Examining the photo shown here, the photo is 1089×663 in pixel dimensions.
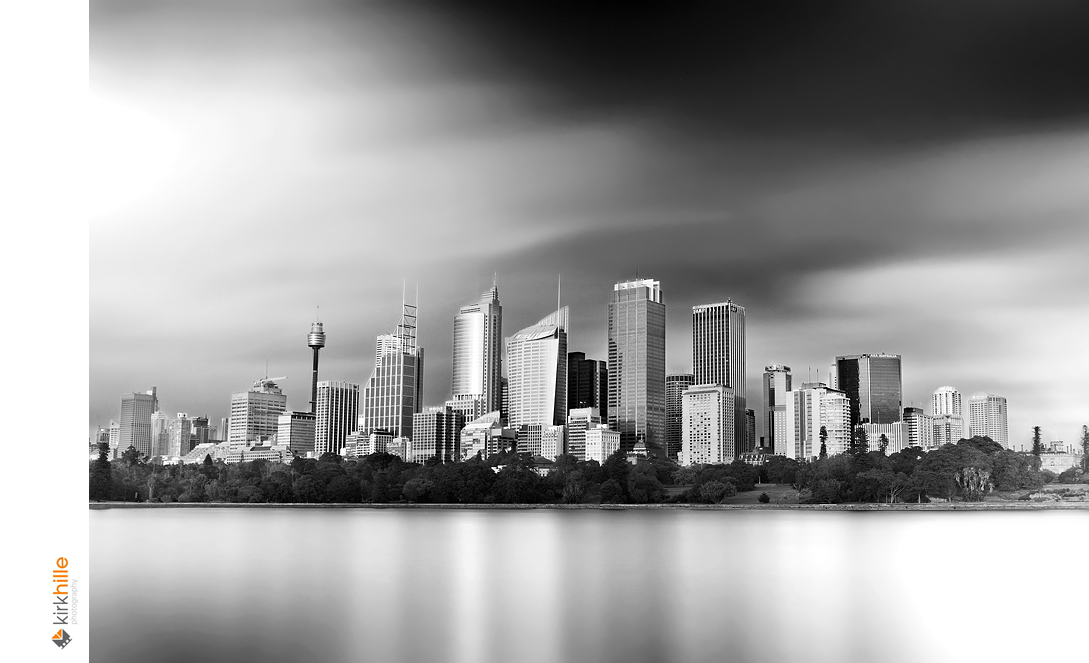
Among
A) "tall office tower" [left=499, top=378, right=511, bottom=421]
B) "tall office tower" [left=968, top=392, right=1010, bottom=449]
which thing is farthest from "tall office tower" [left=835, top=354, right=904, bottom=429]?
"tall office tower" [left=499, top=378, right=511, bottom=421]

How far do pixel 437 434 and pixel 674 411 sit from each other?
870cm

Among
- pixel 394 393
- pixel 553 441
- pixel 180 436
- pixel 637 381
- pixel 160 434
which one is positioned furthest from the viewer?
pixel 394 393

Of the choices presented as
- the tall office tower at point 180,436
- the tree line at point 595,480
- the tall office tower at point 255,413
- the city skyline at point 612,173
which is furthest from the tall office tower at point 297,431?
the city skyline at point 612,173

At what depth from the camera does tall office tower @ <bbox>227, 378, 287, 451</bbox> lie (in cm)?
3112

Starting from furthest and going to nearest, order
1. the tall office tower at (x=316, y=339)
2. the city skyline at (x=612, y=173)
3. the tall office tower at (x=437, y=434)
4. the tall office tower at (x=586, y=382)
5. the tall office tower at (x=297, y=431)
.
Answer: the tall office tower at (x=297, y=431)
the tall office tower at (x=437, y=434)
the tall office tower at (x=586, y=382)
the tall office tower at (x=316, y=339)
the city skyline at (x=612, y=173)

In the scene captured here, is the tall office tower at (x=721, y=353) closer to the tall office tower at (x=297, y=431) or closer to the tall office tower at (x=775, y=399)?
the tall office tower at (x=775, y=399)

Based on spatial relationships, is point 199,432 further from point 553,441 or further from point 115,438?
point 553,441

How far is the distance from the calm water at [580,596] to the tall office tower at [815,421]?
388 inches

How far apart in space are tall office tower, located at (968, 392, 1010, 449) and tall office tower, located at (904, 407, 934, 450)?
7.84ft

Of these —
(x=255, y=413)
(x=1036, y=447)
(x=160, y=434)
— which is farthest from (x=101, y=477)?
(x=1036, y=447)

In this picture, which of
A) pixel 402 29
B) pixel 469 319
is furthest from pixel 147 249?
pixel 469 319

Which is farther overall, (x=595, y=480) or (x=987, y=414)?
(x=595, y=480)

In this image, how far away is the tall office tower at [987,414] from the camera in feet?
63.9

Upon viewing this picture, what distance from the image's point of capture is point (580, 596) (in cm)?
694
